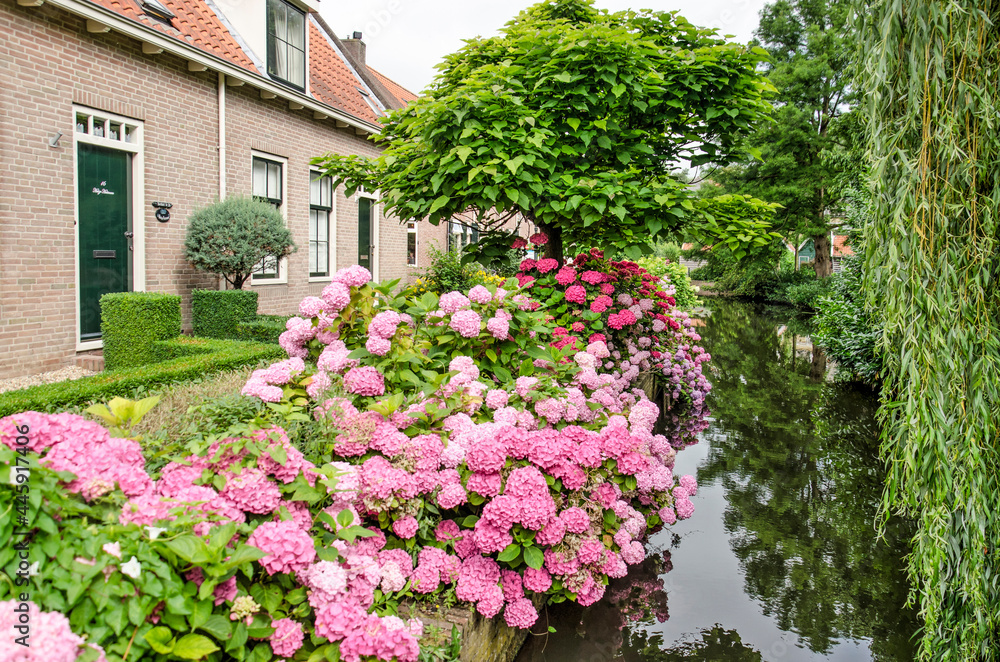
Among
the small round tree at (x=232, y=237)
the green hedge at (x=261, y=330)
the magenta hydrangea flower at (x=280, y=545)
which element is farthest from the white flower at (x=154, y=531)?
the small round tree at (x=232, y=237)

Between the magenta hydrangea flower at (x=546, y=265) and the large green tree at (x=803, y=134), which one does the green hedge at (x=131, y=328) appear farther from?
the large green tree at (x=803, y=134)

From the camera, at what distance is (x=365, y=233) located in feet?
44.7

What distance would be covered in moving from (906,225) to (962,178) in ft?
0.76

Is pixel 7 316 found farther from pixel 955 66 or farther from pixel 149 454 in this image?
pixel 955 66

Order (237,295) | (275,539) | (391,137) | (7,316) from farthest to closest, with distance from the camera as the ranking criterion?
(237,295), (391,137), (7,316), (275,539)

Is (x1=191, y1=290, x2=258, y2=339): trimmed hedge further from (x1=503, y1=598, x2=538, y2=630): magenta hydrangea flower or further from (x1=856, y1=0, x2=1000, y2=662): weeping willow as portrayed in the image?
(x1=856, y1=0, x2=1000, y2=662): weeping willow

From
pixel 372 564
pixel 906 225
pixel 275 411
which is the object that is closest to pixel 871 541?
pixel 906 225

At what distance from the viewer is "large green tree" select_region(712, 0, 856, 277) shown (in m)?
24.0

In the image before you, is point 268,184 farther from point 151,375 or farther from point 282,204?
point 151,375

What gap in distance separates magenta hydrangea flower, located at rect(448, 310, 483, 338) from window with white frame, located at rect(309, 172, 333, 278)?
8883mm

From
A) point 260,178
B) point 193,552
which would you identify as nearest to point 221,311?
point 260,178

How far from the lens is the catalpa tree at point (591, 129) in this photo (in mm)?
4660

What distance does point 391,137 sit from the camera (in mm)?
Result: 6812

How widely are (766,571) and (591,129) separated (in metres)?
3.70
